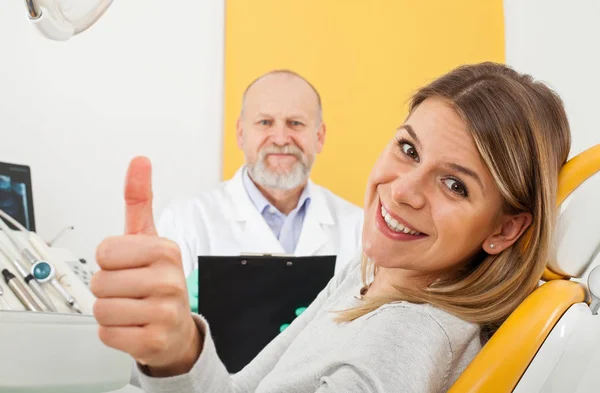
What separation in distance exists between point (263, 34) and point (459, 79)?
88.5 inches

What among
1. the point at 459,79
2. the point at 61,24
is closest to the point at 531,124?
the point at 459,79

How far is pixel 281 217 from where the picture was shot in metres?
2.87

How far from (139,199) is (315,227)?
7.20ft

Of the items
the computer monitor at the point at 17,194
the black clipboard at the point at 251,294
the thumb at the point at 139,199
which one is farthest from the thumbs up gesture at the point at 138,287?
the computer monitor at the point at 17,194

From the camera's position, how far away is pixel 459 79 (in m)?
0.99

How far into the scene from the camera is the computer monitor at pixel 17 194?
2.08m

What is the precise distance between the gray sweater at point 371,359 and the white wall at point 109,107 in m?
1.98

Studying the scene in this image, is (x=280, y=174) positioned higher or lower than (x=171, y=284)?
lower

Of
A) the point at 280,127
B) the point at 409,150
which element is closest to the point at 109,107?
the point at 280,127

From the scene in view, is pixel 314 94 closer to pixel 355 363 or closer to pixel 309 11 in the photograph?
pixel 309 11

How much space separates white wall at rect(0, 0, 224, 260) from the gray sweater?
1975mm

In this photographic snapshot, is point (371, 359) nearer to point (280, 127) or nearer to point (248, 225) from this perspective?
point (248, 225)

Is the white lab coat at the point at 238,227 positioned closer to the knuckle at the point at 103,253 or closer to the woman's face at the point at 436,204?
the woman's face at the point at 436,204

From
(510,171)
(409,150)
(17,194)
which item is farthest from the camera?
(17,194)
